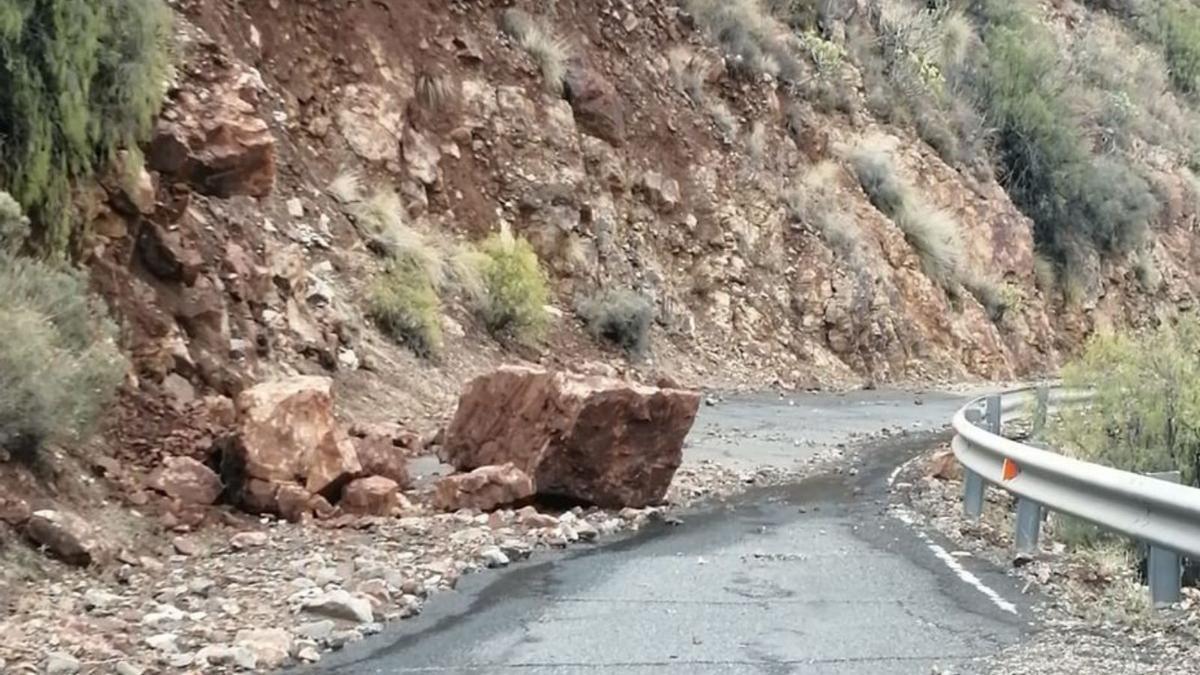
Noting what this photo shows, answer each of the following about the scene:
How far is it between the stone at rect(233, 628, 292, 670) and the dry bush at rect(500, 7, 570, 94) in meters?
18.7

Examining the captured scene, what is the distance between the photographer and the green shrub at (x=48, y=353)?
788 centimetres

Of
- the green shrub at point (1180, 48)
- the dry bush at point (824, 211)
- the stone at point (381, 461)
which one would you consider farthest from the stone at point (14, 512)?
the green shrub at point (1180, 48)

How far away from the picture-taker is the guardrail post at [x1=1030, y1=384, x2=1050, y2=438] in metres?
12.4

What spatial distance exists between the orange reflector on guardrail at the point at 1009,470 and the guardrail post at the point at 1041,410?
327 cm

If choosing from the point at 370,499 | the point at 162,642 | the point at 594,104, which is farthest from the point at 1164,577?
the point at 594,104

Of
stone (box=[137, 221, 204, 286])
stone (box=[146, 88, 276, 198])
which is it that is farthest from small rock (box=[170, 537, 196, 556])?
stone (box=[146, 88, 276, 198])

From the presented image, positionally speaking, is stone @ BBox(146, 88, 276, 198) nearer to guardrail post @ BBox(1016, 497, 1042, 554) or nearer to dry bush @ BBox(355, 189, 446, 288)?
guardrail post @ BBox(1016, 497, 1042, 554)

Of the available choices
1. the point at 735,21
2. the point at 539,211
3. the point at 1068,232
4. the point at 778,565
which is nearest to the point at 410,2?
the point at 539,211

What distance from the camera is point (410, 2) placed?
73.7 feet

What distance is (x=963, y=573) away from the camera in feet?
26.6

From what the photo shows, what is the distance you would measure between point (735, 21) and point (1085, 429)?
20434mm

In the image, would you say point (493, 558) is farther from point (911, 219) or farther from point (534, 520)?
point (911, 219)

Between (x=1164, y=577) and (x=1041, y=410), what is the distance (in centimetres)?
607

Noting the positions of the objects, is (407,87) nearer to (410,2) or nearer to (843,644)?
(410,2)
